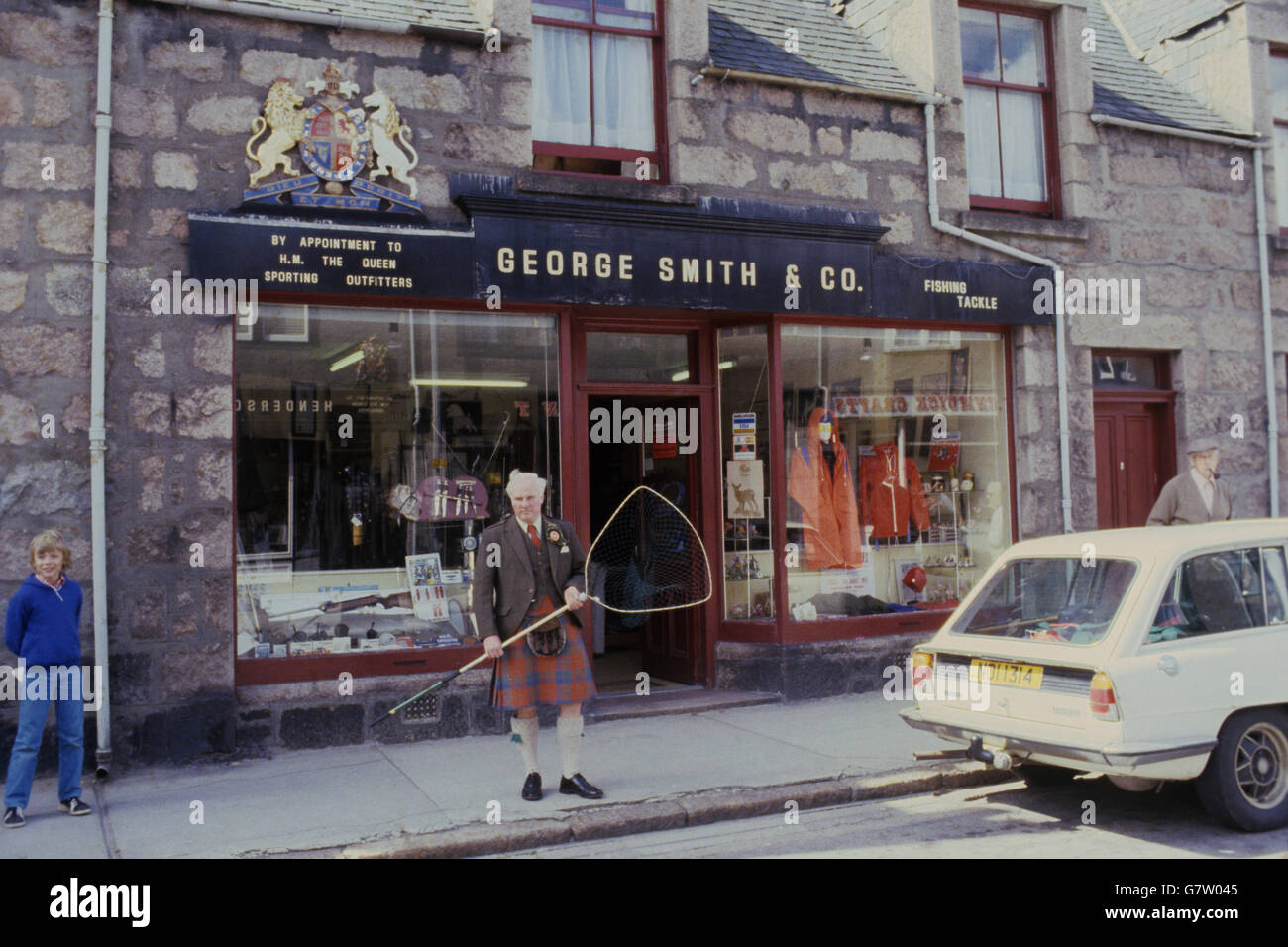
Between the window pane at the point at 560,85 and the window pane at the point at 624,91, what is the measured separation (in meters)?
0.13

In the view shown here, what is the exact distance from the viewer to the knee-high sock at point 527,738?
21.8 ft

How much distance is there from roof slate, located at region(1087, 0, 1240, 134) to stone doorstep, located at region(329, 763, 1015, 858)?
7440mm

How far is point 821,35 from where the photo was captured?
35.3 ft

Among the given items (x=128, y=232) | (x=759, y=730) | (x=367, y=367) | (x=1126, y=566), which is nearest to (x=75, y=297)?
(x=128, y=232)

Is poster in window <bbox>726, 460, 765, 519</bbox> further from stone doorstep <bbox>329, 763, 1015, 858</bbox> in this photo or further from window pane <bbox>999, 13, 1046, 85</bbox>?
window pane <bbox>999, 13, 1046, 85</bbox>

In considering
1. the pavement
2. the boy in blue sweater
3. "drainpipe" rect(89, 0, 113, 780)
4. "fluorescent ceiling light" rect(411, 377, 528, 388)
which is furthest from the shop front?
the boy in blue sweater

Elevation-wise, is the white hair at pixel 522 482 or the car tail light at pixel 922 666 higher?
the white hair at pixel 522 482

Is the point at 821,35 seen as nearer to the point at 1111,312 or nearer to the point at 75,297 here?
the point at 1111,312

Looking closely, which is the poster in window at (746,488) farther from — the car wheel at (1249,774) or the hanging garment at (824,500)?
the car wheel at (1249,774)

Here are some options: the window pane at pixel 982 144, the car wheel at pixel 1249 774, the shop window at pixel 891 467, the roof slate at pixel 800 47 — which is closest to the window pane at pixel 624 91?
the roof slate at pixel 800 47

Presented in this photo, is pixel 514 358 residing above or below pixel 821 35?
below

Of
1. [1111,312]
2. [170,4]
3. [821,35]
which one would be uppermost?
[821,35]

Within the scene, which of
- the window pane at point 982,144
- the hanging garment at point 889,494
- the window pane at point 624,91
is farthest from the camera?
the window pane at point 982,144

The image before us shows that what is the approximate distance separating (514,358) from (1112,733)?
5.27m
